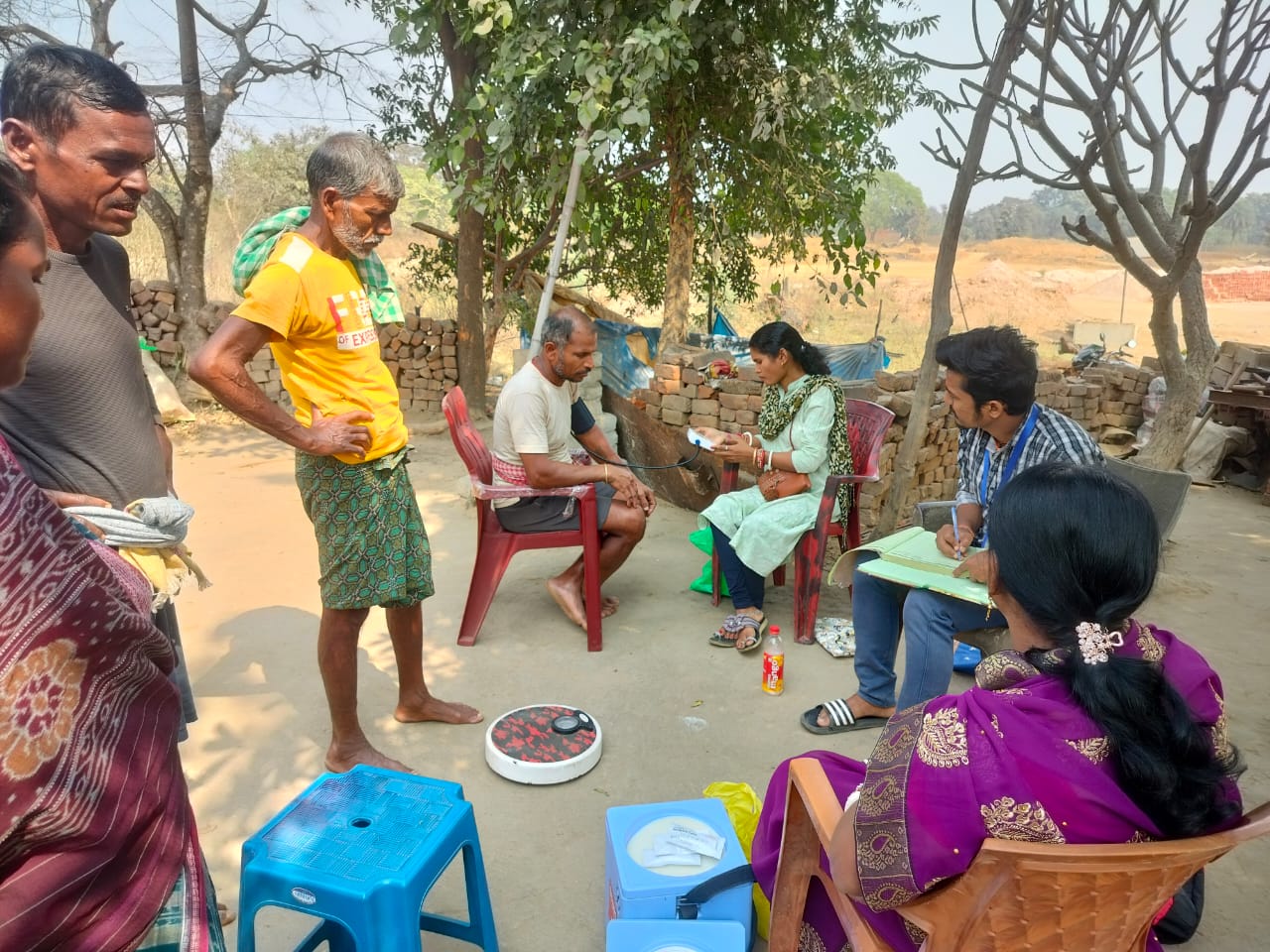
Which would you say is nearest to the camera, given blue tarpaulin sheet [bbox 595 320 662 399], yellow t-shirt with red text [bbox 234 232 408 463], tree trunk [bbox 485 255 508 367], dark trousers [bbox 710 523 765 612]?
yellow t-shirt with red text [bbox 234 232 408 463]

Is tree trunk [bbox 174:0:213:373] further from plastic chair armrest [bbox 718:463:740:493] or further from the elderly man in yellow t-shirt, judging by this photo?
the elderly man in yellow t-shirt

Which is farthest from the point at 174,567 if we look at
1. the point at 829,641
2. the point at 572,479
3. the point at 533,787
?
the point at 829,641

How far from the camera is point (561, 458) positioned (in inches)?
148

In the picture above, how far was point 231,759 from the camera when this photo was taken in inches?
112

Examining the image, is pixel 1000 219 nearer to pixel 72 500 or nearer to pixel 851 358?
pixel 851 358

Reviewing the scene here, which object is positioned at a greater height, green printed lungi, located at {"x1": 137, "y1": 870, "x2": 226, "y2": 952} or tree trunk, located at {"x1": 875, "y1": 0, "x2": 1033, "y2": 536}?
tree trunk, located at {"x1": 875, "y1": 0, "x2": 1033, "y2": 536}

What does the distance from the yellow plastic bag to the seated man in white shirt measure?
4.97ft

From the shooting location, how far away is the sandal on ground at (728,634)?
12.2 ft

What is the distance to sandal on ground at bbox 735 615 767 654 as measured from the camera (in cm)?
366

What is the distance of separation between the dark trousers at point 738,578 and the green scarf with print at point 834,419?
522mm

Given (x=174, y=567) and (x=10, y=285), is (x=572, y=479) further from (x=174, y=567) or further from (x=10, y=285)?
(x=10, y=285)

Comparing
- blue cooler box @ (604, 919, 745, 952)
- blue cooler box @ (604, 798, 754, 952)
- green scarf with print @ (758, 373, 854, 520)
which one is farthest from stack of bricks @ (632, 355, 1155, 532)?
blue cooler box @ (604, 919, 745, 952)

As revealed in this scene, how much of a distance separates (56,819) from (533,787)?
1928 millimetres

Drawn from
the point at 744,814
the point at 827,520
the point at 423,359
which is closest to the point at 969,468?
the point at 827,520
